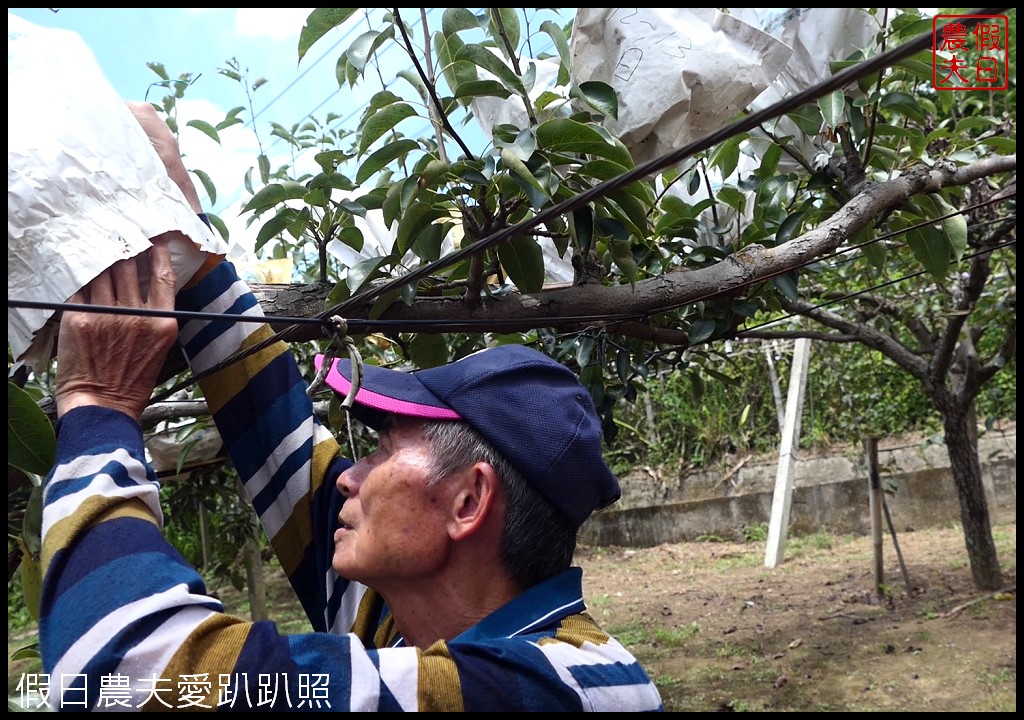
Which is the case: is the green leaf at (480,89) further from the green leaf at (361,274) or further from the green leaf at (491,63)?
the green leaf at (361,274)

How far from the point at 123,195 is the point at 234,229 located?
1790 mm

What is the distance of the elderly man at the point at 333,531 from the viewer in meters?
0.92

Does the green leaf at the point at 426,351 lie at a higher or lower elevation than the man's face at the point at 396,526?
higher

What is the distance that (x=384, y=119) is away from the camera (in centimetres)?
162

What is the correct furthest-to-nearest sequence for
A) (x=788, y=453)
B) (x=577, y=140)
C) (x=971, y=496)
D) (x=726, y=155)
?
(x=788, y=453)
(x=971, y=496)
(x=726, y=155)
(x=577, y=140)

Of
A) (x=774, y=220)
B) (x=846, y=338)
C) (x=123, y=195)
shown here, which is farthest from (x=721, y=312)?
(x=846, y=338)

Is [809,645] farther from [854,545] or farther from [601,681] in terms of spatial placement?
[601,681]

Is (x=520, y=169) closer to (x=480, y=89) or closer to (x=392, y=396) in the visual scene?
(x=480, y=89)

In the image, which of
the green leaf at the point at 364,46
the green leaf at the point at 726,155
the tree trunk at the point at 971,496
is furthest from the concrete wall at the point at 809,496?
the green leaf at the point at 364,46

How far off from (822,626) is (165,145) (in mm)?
4390

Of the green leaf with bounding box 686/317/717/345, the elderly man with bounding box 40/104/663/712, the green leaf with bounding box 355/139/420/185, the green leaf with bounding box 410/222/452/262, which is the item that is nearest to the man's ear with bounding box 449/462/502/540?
the elderly man with bounding box 40/104/663/712

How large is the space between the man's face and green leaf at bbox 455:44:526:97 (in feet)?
2.27

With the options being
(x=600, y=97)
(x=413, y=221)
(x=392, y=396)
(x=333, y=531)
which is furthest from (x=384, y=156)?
(x=333, y=531)

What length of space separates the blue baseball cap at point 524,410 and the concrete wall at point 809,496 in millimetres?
5434
